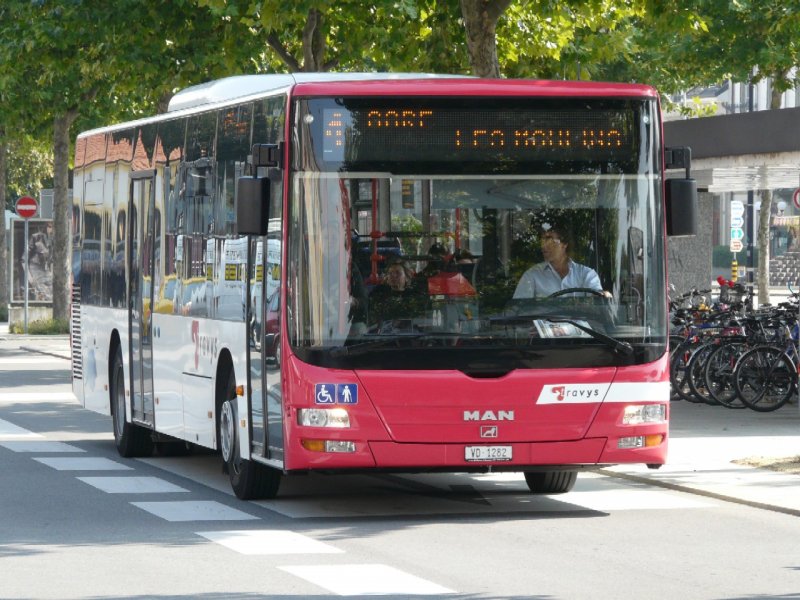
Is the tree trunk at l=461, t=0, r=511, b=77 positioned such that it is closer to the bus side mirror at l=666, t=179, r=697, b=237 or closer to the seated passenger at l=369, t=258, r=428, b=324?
the bus side mirror at l=666, t=179, r=697, b=237

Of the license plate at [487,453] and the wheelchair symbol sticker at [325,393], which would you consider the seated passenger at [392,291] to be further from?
the license plate at [487,453]

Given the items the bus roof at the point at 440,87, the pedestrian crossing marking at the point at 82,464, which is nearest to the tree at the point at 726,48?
the pedestrian crossing marking at the point at 82,464

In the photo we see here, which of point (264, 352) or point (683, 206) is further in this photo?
point (264, 352)

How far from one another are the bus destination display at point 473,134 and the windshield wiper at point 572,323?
1.00 m

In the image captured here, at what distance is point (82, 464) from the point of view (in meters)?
16.5

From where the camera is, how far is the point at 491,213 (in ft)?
41.3

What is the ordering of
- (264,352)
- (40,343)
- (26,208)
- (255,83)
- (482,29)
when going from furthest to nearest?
(26,208) → (40,343) → (482,29) → (255,83) → (264,352)

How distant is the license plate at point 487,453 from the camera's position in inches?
492

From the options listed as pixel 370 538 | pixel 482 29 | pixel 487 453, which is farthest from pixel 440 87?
pixel 482 29

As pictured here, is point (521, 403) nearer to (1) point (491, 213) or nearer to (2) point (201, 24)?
(1) point (491, 213)

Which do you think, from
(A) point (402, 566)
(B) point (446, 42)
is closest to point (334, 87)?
(A) point (402, 566)

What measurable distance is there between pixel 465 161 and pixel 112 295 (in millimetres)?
6255

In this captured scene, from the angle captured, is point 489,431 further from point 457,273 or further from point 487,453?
point 457,273

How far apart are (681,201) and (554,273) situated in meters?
0.99
